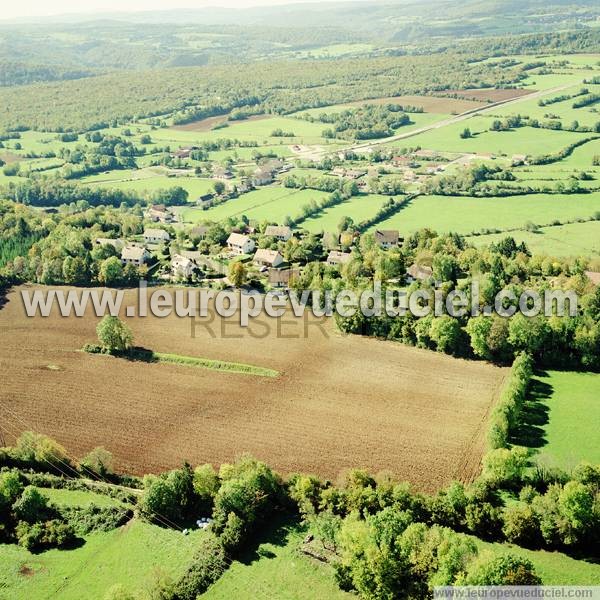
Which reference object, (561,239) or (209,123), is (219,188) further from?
(209,123)

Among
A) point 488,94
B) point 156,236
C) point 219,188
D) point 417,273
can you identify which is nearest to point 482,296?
point 417,273

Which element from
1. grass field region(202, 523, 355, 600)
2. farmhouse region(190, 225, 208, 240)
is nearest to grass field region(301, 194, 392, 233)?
farmhouse region(190, 225, 208, 240)

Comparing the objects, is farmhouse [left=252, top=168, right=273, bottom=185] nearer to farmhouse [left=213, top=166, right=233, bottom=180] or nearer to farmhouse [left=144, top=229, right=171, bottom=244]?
farmhouse [left=213, top=166, right=233, bottom=180]

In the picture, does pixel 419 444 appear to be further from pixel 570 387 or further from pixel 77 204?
pixel 77 204

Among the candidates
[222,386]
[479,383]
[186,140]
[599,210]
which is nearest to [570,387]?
[479,383]

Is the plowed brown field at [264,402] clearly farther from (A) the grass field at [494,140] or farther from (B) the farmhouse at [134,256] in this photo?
(A) the grass field at [494,140]
